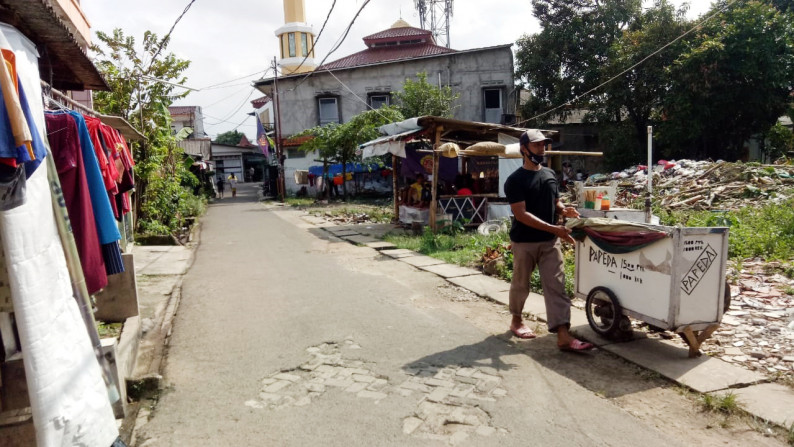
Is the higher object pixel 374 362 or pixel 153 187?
pixel 153 187

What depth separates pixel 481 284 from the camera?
7855 mm

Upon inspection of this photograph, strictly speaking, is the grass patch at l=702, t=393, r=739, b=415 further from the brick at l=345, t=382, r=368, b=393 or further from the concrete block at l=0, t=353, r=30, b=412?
the concrete block at l=0, t=353, r=30, b=412

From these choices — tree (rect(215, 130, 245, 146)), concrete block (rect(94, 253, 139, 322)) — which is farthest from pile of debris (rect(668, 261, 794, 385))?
tree (rect(215, 130, 245, 146))

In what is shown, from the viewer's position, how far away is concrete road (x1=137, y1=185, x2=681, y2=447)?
139 inches

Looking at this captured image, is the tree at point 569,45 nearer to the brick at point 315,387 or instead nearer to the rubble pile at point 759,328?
the rubble pile at point 759,328

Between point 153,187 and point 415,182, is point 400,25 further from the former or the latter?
point 153,187

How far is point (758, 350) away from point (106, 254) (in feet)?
18.5

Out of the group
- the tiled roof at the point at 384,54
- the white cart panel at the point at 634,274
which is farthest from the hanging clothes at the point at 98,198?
the tiled roof at the point at 384,54

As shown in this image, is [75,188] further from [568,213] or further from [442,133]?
[442,133]

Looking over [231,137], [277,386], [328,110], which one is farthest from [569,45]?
[231,137]

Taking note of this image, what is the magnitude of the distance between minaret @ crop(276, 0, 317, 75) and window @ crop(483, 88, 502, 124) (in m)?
15.4

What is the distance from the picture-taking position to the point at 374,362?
4793 mm

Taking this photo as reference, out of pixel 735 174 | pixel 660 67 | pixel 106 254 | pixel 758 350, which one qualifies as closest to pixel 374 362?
pixel 106 254

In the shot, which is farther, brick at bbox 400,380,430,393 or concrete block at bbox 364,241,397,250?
concrete block at bbox 364,241,397,250
